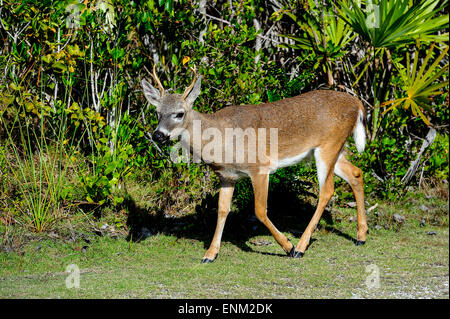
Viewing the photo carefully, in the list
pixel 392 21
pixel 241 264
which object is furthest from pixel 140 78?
pixel 392 21

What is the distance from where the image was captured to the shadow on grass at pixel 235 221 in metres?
7.54

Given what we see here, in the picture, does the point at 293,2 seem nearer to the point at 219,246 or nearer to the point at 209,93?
the point at 209,93

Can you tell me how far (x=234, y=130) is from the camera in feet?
22.1

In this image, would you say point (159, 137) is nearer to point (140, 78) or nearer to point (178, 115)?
point (178, 115)

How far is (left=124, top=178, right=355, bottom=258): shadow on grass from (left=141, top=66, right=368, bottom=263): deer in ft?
1.95

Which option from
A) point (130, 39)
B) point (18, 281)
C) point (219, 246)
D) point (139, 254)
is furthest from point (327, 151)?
point (18, 281)

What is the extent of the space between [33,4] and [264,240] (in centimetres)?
415

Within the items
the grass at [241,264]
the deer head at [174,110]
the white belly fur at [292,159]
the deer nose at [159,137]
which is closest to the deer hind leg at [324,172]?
the white belly fur at [292,159]

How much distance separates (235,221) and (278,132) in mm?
1730

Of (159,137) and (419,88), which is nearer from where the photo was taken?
(159,137)

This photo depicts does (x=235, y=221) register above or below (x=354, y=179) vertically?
below

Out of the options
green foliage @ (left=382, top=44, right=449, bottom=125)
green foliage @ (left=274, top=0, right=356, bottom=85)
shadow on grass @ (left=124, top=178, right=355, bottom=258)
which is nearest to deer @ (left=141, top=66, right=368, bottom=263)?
shadow on grass @ (left=124, top=178, right=355, bottom=258)

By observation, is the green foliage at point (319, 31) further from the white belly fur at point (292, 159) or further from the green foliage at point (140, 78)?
the white belly fur at point (292, 159)

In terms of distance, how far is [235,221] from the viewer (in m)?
8.03
